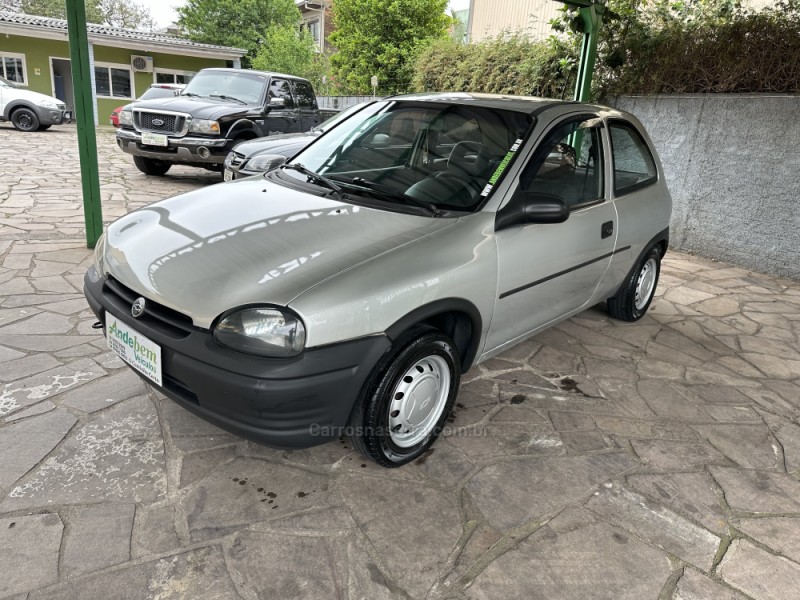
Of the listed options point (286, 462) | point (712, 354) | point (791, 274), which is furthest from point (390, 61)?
point (286, 462)

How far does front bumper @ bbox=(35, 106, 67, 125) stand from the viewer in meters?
16.2

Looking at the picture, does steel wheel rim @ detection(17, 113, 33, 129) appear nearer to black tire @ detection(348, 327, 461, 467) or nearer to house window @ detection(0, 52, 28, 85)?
house window @ detection(0, 52, 28, 85)

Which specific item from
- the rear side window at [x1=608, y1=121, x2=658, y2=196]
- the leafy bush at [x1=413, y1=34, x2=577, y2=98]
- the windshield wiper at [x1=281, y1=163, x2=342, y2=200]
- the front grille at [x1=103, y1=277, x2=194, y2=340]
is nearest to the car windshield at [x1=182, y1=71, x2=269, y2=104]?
the leafy bush at [x1=413, y1=34, x2=577, y2=98]

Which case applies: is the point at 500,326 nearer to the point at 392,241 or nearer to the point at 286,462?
the point at 392,241

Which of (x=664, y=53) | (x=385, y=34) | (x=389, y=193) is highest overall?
(x=385, y=34)

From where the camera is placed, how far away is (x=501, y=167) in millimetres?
2943

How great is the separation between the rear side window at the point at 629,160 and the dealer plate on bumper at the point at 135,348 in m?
2.87

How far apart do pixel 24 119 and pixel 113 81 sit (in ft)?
27.9

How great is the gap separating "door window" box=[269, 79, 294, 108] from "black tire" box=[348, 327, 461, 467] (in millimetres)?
8013

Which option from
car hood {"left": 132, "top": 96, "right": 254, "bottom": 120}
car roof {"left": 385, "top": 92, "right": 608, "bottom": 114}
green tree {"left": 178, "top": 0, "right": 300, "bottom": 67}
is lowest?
car hood {"left": 132, "top": 96, "right": 254, "bottom": 120}

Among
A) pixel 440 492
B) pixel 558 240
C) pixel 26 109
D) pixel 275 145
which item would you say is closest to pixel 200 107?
pixel 275 145

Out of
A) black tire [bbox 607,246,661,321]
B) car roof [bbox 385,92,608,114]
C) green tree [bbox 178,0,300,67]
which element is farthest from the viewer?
green tree [bbox 178,0,300,67]

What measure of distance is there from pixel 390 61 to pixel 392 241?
22428 mm

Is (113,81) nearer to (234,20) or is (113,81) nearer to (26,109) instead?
(26,109)
